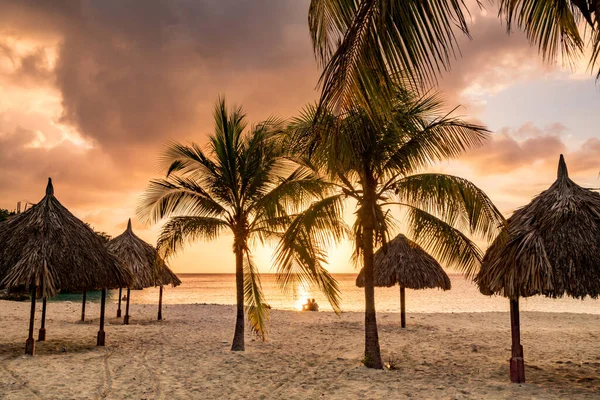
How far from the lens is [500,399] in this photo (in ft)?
20.6

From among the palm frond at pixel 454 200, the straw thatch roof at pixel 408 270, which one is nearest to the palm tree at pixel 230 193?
the palm frond at pixel 454 200

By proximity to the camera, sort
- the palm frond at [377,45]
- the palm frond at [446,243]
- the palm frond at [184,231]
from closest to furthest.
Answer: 1. the palm frond at [377,45]
2. the palm frond at [446,243]
3. the palm frond at [184,231]

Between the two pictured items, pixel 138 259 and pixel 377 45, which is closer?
pixel 377 45

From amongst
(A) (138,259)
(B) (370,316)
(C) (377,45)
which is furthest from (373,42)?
(A) (138,259)

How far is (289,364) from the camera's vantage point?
873 centimetres

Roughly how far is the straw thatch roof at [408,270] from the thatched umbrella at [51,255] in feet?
25.1

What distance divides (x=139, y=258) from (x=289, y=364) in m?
8.35

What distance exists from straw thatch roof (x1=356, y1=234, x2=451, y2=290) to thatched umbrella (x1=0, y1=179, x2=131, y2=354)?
765 cm

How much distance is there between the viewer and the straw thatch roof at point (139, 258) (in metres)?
14.7

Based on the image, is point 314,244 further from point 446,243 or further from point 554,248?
point 554,248

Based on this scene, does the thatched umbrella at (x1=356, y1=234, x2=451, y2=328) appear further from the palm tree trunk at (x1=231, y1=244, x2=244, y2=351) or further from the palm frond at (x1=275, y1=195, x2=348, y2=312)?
the palm frond at (x1=275, y1=195, x2=348, y2=312)

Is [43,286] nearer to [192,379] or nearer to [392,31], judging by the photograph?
[192,379]

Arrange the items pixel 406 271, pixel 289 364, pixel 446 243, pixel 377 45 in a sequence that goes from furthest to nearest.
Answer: pixel 406 271
pixel 289 364
pixel 446 243
pixel 377 45

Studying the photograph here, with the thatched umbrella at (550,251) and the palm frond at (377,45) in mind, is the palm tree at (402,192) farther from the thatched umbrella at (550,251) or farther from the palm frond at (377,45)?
the palm frond at (377,45)
